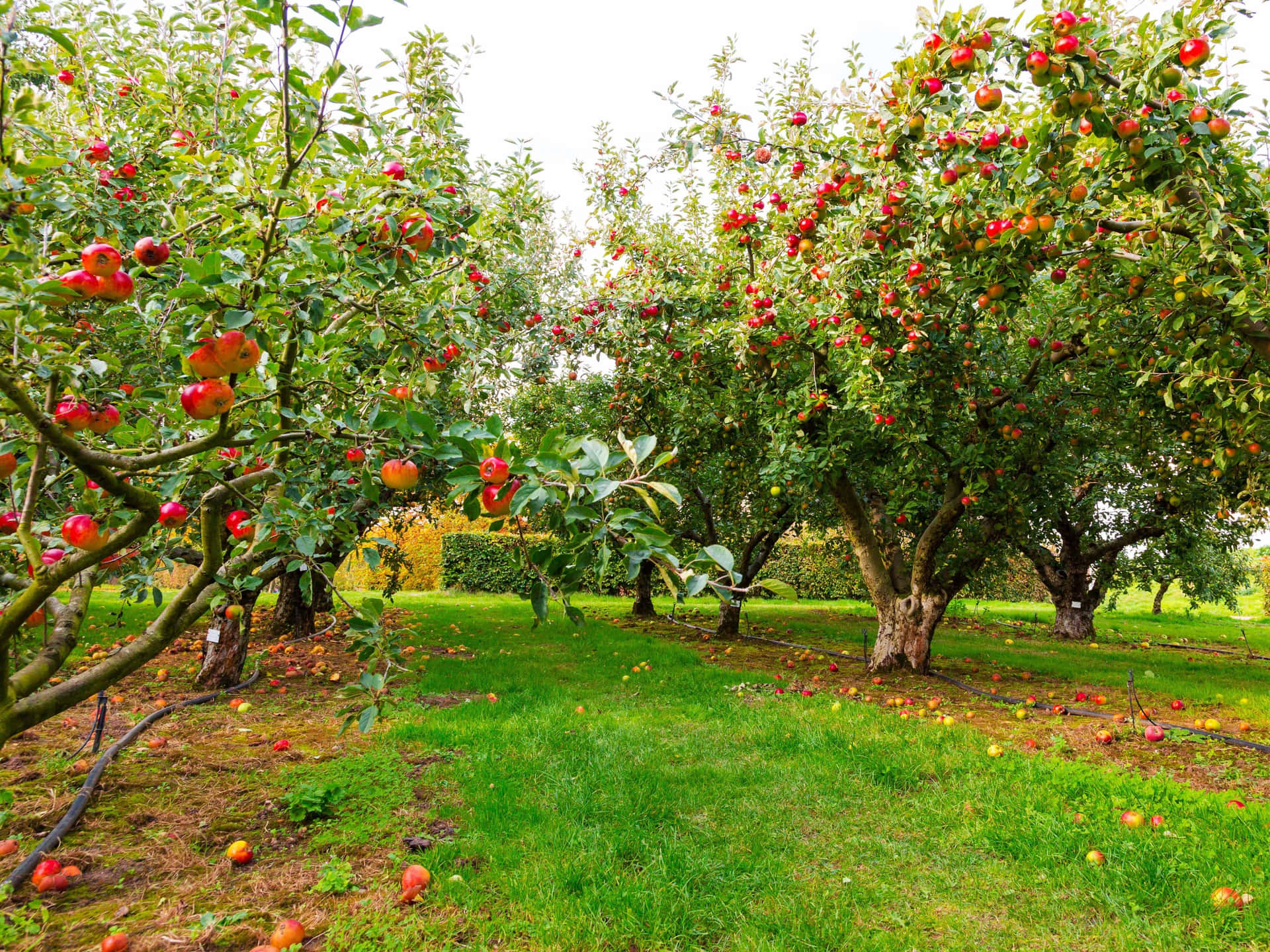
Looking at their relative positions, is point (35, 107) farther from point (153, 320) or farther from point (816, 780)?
point (816, 780)

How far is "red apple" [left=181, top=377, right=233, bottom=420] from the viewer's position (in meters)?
1.69

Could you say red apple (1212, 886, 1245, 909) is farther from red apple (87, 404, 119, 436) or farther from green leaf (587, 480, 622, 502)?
red apple (87, 404, 119, 436)

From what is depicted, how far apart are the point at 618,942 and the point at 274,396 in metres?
2.29

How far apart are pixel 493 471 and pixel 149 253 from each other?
44.5 inches

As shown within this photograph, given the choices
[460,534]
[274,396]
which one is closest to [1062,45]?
[274,396]

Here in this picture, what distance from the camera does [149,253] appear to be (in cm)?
176

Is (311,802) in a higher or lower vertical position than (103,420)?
lower

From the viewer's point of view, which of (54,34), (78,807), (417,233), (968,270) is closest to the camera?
(54,34)

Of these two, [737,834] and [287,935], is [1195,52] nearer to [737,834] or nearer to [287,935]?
[737,834]

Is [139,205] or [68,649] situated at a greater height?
[139,205]

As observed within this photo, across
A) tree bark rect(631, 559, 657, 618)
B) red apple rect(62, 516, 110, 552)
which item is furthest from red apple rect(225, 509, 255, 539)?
tree bark rect(631, 559, 657, 618)

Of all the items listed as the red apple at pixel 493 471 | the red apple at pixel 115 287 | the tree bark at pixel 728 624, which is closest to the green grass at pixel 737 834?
the red apple at pixel 493 471

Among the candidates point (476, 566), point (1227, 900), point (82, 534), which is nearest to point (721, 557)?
point (82, 534)

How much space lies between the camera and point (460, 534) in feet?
60.8
